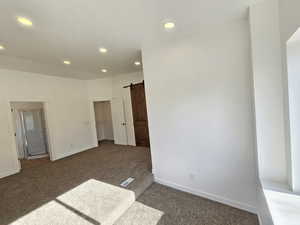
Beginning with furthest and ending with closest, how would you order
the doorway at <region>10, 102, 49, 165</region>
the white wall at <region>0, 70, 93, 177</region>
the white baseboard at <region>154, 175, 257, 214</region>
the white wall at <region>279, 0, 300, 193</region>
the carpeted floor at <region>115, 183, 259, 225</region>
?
the doorway at <region>10, 102, 49, 165</region> → the white wall at <region>0, 70, 93, 177</region> → the white baseboard at <region>154, 175, 257, 214</region> → the carpeted floor at <region>115, 183, 259, 225</region> → the white wall at <region>279, 0, 300, 193</region>

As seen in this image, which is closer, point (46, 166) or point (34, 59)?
point (34, 59)

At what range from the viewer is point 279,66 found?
164 cm

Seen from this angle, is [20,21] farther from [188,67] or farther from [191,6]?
[188,67]

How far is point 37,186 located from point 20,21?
2.92 m

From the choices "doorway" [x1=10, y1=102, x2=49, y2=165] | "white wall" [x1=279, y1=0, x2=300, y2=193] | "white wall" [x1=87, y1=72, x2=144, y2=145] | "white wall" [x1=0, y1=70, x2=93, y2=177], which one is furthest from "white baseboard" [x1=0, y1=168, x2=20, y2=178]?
"white wall" [x1=279, y1=0, x2=300, y2=193]

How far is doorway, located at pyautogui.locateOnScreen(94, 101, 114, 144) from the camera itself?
7344 mm

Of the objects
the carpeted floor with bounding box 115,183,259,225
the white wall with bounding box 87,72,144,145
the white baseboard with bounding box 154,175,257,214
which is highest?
the white wall with bounding box 87,72,144,145

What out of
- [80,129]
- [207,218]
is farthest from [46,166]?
[207,218]

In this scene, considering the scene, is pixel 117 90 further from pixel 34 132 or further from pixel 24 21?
pixel 24 21

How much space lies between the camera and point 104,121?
7.52 metres

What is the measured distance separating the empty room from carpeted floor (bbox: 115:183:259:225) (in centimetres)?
2

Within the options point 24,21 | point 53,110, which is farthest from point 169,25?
point 53,110

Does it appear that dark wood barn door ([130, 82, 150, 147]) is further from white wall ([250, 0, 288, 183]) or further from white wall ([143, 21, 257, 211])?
white wall ([250, 0, 288, 183])

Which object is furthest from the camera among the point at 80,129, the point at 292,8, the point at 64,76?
the point at 80,129
